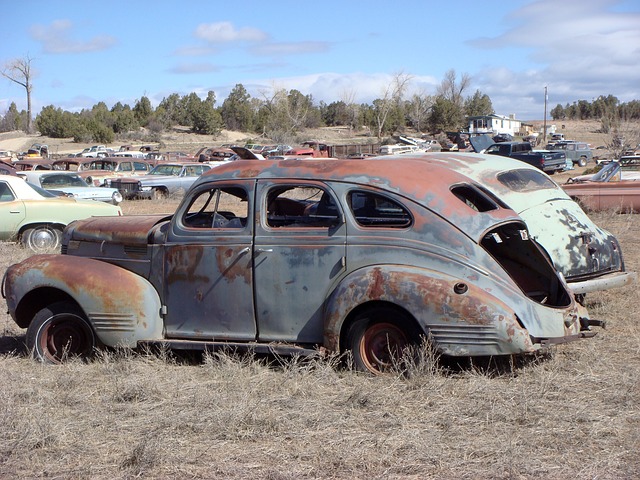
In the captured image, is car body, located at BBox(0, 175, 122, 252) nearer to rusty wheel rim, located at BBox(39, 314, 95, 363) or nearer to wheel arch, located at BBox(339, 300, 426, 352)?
rusty wheel rim, located at BBox(39, 314, 95, 363)

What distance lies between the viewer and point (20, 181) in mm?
14016

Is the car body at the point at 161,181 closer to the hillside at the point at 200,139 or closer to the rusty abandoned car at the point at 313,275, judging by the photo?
the rusty abandoned car at the point at 313,275

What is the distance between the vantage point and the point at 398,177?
5691mm

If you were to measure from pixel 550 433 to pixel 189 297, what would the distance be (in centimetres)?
292

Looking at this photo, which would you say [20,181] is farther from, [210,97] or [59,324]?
[210,97]

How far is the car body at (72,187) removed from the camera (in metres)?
18.7

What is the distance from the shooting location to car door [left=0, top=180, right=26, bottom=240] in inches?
530

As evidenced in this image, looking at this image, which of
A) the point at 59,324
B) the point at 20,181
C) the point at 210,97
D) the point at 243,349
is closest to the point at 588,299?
the point at 243,349

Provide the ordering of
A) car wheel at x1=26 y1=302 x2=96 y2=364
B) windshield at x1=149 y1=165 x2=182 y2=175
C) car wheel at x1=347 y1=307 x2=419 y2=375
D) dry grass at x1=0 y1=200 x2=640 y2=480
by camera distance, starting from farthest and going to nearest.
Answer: windshield at x1=149 y1=165 x2=182 y2=175 → car wheel at x1=26 y1=302 x2=96 y2=364 → car wheel at x1=347 y1=307 x2=419 y2=375 → dry grass at x1=0 y1=200 x2=640 y2=480

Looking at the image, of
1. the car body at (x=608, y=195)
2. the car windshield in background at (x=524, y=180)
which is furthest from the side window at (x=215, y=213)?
the car body at (x=608, y=195)

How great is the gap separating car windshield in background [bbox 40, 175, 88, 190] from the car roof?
14088mm

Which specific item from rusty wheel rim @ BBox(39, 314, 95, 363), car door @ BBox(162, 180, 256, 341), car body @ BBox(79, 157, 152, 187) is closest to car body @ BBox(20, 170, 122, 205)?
car body @ BBox(79, 157, 152, 187)

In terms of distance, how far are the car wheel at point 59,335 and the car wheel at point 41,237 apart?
718 centimetres

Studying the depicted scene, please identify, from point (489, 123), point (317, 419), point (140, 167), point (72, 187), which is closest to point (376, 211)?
point (317, 419)
